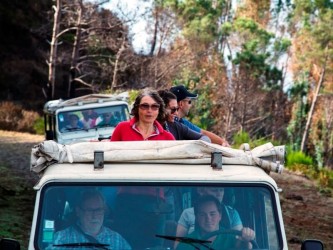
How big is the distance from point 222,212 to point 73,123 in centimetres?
1191

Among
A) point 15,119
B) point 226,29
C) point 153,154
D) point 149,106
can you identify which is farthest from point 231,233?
point 226,29

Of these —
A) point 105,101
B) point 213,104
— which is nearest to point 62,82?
point 213,104

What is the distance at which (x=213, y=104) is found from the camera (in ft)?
144

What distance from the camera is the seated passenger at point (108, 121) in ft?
53.1

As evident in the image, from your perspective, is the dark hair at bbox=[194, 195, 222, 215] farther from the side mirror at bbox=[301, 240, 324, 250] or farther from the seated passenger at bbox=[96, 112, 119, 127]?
the seated passenger at bbox=[96, 112, 119, 127]

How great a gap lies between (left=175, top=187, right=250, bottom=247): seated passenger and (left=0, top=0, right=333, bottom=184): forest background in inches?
684

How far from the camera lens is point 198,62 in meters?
47.7

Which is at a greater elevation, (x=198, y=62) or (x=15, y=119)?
(x=198, y=62)

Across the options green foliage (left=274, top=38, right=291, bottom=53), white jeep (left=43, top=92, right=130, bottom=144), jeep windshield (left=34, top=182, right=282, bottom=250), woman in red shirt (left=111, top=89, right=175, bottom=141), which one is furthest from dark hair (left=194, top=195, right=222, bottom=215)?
green foliage (left=274, top=38, right=291, bottom=53)

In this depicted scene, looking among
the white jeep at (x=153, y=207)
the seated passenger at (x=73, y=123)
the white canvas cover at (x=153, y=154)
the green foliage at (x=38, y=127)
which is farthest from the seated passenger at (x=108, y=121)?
the green foliage at (x=38, y=127)

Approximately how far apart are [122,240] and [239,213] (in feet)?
2.23

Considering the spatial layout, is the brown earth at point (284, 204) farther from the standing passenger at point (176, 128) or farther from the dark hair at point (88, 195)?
the dark hair at point (88, 195)

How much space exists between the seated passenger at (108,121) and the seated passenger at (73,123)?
38 centimetres

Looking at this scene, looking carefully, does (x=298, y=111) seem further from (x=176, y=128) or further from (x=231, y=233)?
(x=231, y=233)
